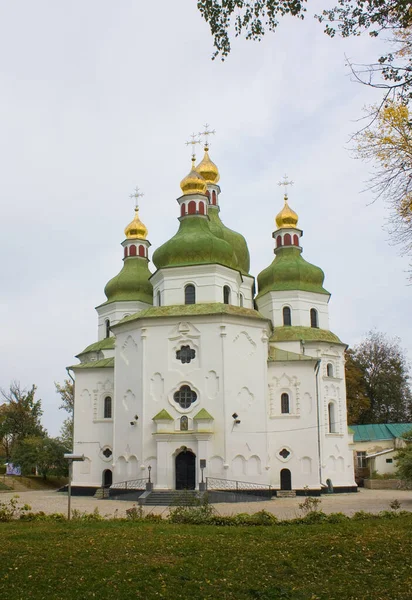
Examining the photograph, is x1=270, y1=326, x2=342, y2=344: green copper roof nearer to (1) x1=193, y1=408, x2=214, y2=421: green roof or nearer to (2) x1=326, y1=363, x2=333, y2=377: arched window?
(2) x1=326, y1=363, x2=333, y2=377: arched window

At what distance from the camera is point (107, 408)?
3575 cm

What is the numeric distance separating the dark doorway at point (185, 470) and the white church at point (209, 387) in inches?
1.8

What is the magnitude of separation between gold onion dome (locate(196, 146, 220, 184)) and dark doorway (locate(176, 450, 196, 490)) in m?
19.6

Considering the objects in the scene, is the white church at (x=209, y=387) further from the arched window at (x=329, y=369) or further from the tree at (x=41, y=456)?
the tree at (x=41, y=456)

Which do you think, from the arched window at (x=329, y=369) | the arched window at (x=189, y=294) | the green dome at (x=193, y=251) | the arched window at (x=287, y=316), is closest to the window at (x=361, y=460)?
the arched window at (x=329, y=369)

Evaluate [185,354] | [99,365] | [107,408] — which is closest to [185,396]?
[185,354]

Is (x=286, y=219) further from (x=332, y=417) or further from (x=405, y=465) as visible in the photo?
(x=405, y=465)

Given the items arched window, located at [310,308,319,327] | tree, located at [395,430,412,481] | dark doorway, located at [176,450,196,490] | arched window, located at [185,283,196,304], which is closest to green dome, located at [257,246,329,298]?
arched window, located at [310,308,319,327]

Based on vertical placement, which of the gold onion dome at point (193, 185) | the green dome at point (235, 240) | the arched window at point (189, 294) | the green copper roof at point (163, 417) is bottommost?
the green copper roof at point (163, 417)

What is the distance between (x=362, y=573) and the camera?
32.5ft

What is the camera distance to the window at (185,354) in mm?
30625

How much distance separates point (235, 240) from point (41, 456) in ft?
63.0

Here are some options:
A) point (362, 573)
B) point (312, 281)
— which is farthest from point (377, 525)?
point (312, 281)

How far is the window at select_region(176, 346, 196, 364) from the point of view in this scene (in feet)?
100
